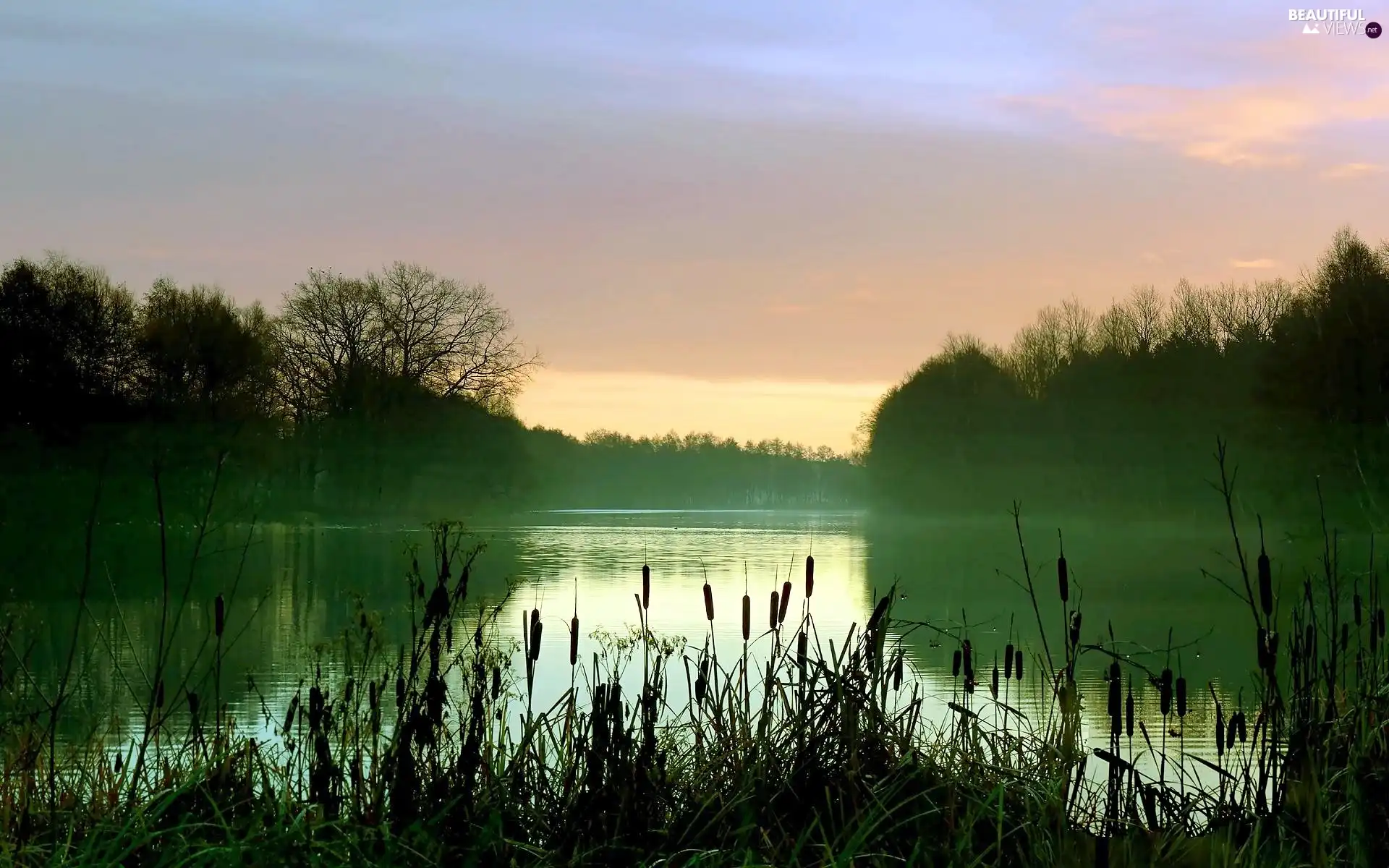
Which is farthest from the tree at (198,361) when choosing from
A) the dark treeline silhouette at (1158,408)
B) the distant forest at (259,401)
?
the dark treeline silhouette at (1158,408)

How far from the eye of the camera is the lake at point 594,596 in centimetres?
810

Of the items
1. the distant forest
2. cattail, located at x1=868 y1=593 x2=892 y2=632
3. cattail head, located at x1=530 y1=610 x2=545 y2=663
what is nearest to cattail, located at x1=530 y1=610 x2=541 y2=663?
cattail head, located at x1=530 y1=610 x2=545 y2=663

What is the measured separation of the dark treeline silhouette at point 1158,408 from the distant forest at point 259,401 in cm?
1874

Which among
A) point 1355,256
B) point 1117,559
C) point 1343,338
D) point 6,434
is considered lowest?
point 1117,559

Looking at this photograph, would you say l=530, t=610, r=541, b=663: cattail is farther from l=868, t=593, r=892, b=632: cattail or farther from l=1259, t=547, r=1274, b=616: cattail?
l=1259, t=547, r=1274, b=616: cattail

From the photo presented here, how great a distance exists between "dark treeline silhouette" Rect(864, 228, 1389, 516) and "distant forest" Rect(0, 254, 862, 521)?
18.7 metres

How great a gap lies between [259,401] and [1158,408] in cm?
2673

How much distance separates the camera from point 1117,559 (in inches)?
1180

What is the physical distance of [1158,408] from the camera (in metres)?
41.2

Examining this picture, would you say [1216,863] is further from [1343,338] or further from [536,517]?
[536,517]

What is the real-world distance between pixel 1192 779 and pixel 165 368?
27.4 m

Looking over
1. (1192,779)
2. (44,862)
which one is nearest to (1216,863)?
(1192,779)

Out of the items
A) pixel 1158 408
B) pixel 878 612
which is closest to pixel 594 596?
pixel 878 612

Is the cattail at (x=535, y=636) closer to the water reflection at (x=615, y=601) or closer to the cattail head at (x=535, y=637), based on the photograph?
the cattail head at (x=535, y=637)
